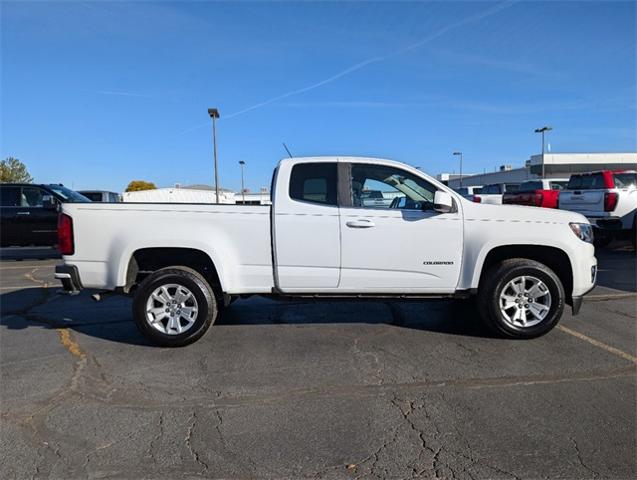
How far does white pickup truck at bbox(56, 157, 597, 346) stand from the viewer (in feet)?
15.2

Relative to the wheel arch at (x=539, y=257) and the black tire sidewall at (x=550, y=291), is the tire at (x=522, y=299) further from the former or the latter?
the wheel arch at (x=539, y=257)

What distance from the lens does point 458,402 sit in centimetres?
344

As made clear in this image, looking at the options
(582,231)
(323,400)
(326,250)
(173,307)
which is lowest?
(323,400)

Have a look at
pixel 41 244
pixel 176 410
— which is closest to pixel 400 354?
pixel 176 410

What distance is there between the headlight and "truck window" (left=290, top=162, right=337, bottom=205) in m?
2.58

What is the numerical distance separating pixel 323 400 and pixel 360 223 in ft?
6.23

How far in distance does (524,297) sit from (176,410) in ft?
11.9

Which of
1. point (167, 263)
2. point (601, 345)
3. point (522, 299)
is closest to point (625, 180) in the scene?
point (601, 345)

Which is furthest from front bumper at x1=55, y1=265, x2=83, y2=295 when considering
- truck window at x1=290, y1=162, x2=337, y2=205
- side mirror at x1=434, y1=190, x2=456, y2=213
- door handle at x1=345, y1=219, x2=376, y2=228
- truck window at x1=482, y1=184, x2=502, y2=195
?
truck window at x1=482, y1=184, x2=502, y2=195

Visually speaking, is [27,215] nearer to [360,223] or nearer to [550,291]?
[360,223]

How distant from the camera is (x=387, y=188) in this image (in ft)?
16.1

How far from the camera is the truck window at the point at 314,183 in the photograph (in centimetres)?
479

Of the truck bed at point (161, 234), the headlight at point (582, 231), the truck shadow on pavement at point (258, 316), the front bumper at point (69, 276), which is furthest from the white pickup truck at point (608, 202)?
the front bumper at point (69, 276)

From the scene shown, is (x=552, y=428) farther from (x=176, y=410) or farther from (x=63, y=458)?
(x=63, y=458)
